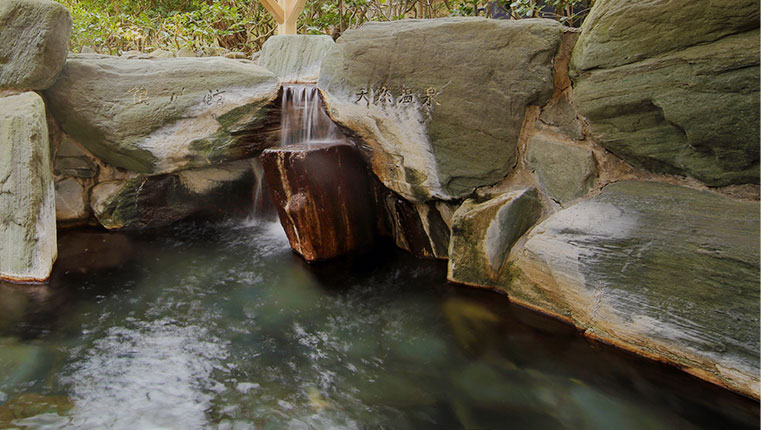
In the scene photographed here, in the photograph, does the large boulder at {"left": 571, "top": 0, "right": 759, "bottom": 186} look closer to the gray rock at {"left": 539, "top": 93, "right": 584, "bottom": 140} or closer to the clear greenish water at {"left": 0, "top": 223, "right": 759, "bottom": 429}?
the gray rock at {"left": 539, "top": 93, "right": 584, "bottom": 140}

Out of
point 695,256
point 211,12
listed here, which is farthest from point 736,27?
point 211,12

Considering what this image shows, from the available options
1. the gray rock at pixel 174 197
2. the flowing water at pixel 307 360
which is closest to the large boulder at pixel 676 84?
the flowing water at pixel 307 360

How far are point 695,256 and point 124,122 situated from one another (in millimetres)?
5051

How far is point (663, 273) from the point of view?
2438mm

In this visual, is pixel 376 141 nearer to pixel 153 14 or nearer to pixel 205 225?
pixel 205 225

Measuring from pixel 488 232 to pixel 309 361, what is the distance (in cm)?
169

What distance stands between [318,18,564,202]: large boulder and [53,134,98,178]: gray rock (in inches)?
120

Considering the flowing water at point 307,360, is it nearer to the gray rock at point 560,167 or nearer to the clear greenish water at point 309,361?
the clear greenish water at point 309,361

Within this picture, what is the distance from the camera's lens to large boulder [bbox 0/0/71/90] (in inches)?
148

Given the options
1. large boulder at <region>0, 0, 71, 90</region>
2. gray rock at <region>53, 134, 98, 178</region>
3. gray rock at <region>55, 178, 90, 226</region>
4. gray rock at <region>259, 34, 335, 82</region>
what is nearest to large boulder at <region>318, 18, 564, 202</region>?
gray rock at <region>259, 34, 335, 82</region>

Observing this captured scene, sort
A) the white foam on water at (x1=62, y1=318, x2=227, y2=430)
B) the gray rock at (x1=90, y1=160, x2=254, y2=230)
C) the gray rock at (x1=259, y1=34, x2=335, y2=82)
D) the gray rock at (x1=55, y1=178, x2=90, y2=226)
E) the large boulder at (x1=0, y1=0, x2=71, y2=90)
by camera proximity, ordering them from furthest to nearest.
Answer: the gray rock at (x1=259, y1=34, x2=335, y2=82)
the gray rock at (x1=90, y1=160, x2=254, y2=230)
the gray rock at (x1=55, y1=178, x2=90, y2=226)
the large boulder at (x1=0, y1=0, x2=71, y2=90)
the white foam on water at (x1=62, y1=318, x2=227, y2=430)

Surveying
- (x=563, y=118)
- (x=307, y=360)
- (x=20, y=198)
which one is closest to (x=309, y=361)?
(x=307, y=360)

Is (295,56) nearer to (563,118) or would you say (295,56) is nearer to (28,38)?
(28,38)

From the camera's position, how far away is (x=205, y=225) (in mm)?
5172
